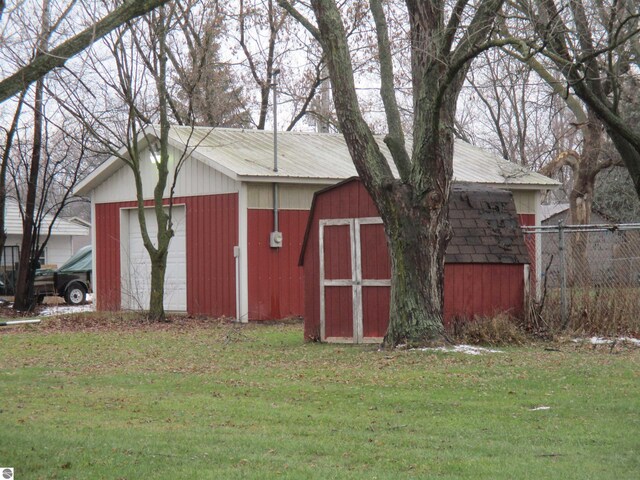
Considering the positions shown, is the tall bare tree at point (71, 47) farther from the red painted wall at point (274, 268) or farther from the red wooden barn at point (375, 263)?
the red painted wall at point (274, 268)

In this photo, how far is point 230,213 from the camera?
72.2 ft

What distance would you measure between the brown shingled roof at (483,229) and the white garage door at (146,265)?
29.5 feet

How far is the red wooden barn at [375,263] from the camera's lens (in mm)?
15727

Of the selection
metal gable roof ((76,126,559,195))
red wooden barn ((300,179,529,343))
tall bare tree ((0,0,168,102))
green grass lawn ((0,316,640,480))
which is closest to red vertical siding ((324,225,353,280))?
red wooden barn ((300,179,529,343))

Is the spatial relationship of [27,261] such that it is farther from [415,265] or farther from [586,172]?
[586,172]

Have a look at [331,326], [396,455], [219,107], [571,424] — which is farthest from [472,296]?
[219,107]

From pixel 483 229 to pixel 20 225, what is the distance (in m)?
28.8

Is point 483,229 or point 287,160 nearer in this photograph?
point 483,229

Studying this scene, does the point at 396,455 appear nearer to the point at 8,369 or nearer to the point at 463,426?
the point at 463,426

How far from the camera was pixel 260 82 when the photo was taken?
3722 cm

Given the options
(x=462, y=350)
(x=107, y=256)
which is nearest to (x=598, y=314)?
(x=462, y=350)

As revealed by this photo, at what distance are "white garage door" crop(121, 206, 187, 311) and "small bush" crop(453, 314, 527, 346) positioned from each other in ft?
33.0

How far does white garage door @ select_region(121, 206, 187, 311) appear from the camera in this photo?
2367 cm

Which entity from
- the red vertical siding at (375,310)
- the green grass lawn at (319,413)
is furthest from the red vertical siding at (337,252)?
the green grass lawn at (319,413)
